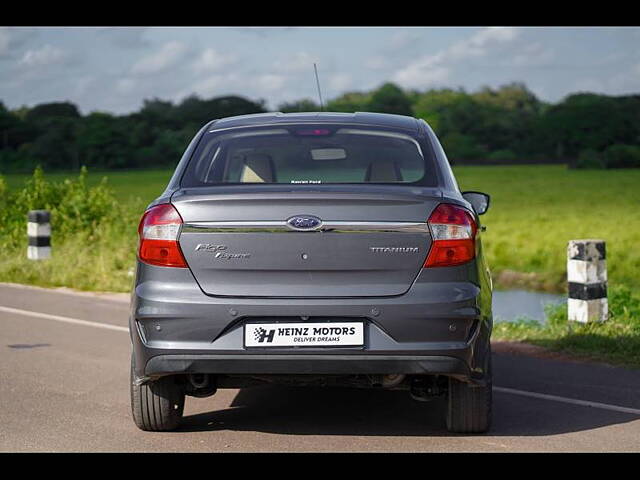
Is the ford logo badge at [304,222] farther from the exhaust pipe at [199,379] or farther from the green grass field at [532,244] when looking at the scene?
the green grass field at [532,244]

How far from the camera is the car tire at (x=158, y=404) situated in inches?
258

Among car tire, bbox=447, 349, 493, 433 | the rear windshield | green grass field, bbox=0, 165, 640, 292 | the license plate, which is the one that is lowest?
green grass field, bbox=0, 165, 640, 292

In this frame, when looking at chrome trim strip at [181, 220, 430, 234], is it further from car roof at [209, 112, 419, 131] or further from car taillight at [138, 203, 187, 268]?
car roof at [209, 112, 419, 131]

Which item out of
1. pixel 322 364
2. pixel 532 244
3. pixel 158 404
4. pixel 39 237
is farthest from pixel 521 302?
pixel 322 364

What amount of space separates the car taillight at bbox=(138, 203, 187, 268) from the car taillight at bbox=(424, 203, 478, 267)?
1208 mm

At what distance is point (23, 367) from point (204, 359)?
3.34 meters

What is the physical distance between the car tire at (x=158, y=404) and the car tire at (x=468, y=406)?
4.64 feet

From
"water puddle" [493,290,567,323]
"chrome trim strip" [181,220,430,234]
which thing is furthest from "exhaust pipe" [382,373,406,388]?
"water puddle" [493,290,567,323]

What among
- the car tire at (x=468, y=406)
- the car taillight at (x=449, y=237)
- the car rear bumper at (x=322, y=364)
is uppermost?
the car taillight at (x=449, y=237)

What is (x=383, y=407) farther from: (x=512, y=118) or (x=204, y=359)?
(x=512, y=118)

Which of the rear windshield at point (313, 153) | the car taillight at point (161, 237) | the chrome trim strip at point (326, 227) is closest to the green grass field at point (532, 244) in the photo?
the rear windshield at point (313, 153)

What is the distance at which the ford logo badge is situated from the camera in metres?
5.99

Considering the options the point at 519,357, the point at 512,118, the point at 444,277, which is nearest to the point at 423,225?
the point at 444,277

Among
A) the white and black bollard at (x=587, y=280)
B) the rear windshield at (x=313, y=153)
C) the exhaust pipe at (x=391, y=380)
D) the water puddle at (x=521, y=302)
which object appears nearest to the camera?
the exhaust pipe at (x=391, y=380)
